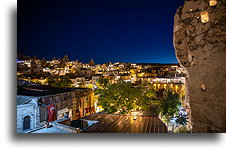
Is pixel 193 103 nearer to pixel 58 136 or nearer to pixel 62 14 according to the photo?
pixel 58 136

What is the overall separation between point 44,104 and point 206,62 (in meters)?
6.82

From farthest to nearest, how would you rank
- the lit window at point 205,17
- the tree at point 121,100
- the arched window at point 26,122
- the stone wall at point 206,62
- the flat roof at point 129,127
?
the tree at point 121,100
the arched window at point 26,122
the flat roof at point 129,127
the lit window at point 205,17
the stone wall at point 206,62

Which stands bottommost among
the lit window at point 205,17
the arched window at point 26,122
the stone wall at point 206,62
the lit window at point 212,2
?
the arched window at point 26,122

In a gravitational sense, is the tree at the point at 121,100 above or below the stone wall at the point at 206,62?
below

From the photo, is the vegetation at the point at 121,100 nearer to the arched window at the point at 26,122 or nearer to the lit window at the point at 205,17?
the arched window at the point at 26,122

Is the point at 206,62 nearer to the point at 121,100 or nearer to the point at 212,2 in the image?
the point at 212,2

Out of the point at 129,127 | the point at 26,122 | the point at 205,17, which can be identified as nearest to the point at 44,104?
the point at 26,122

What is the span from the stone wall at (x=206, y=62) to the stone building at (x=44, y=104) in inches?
198

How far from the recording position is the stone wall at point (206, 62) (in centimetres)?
323

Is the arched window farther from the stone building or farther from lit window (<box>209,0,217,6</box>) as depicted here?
lit window (<box>209,0,217,6</box>)

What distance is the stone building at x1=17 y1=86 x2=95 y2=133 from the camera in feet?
20.8

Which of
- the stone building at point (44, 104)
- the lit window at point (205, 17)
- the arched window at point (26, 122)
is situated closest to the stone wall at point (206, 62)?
the lit window at point (205, 17)

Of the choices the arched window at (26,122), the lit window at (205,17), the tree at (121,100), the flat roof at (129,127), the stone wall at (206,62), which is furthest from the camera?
the tree at (121,100)
